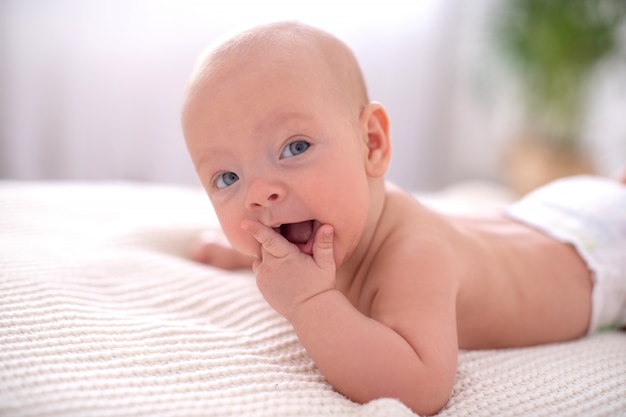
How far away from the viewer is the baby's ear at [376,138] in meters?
0.94

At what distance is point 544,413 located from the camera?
0.73 m

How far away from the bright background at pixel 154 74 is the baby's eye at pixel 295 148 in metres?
2.30

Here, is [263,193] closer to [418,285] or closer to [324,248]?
[324,248]

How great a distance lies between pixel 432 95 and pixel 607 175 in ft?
3.63

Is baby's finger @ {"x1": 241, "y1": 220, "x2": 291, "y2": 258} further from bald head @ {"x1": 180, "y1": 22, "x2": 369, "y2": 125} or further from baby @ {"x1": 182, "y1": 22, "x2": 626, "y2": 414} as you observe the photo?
bald head @ {"x1": 180, "y1": 22, "x2": 369, "y2": 125}

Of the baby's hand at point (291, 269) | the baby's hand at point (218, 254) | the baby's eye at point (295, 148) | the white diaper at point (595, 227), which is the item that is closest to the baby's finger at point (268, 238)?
the baby's hand at point (291, 269)

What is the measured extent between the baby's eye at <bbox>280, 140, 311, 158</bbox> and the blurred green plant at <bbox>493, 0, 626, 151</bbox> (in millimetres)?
2545

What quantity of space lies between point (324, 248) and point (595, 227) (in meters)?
0.68

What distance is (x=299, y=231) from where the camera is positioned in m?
0.89

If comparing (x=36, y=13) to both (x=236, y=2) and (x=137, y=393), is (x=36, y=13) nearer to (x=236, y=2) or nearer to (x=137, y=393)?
(x=236, y=2)

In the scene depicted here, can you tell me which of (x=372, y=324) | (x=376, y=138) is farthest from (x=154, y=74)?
(x=372, y=324)

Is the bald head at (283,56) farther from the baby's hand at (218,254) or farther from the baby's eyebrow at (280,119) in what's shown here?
the baby's hand at (218,254)

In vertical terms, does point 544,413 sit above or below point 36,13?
below

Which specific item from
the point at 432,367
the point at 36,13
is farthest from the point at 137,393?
the point at 36,13
